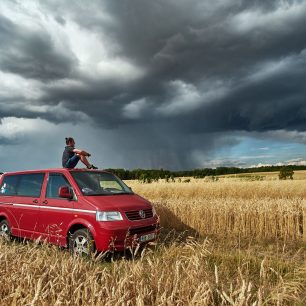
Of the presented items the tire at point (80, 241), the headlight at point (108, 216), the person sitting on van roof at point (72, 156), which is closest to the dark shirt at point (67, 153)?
the person sitting on van roof at point (72, 156)

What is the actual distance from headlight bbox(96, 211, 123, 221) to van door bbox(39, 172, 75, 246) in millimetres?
798

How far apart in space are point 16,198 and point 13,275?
20.0 ft

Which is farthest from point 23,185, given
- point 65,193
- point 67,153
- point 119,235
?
point 119,235

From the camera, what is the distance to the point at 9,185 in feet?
36.0

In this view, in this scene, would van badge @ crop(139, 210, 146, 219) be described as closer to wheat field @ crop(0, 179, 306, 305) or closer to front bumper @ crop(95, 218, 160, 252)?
front bumper @ crop(95, 218, 160, 252)

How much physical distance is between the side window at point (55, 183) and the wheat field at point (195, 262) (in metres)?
1.29

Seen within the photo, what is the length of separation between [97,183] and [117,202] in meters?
1.03

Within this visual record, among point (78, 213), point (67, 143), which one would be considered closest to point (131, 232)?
point (78, 213)

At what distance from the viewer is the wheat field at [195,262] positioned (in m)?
3.98

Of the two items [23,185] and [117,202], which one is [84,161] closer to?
[23,185]

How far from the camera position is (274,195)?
21.3 meters

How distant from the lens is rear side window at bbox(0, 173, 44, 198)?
32.1 ft

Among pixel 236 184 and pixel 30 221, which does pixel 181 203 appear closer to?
pixel 30 221

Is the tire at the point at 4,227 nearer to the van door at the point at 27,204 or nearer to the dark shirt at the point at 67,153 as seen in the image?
the van door at the point at 27,204
